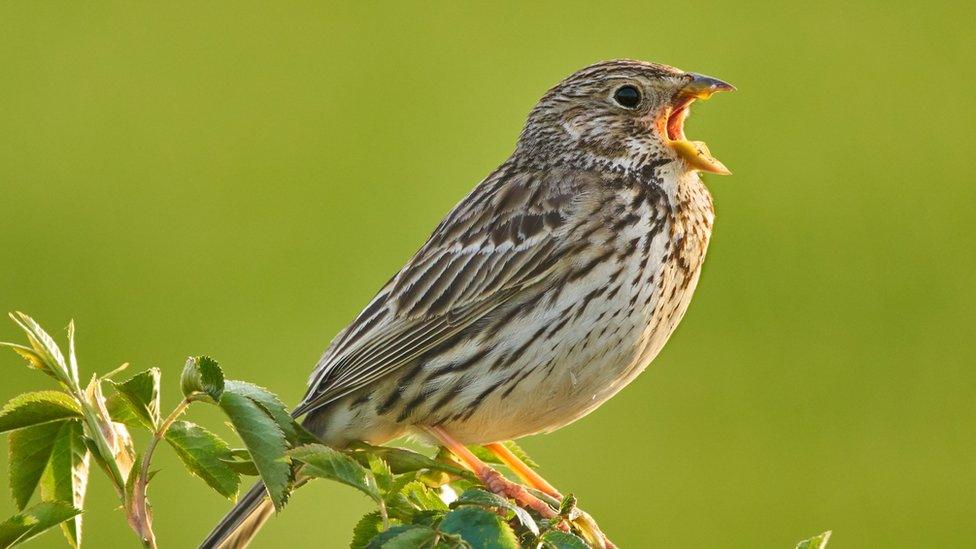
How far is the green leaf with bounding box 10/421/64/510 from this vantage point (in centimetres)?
262

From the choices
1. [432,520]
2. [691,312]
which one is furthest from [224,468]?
[691,312]

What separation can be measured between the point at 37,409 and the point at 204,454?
0.32 m

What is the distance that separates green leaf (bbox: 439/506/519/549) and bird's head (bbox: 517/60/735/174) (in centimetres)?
225

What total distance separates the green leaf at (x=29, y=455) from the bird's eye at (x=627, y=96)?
8.22 feet

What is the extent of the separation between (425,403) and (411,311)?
1.10 feet

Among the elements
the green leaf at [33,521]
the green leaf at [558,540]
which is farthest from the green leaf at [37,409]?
the green leaf at [558,540]

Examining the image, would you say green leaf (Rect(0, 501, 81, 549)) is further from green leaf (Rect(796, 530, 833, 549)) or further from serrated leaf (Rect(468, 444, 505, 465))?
serrated leaf (Rect(468, 444, 505, 465))

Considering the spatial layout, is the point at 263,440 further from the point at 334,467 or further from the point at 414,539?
the point at 414,539

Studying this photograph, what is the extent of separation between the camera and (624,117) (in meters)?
4.57

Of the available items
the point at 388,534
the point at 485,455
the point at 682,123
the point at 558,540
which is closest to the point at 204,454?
the point at 388,534

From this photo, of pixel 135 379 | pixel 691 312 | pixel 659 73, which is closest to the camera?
pixel 135 379

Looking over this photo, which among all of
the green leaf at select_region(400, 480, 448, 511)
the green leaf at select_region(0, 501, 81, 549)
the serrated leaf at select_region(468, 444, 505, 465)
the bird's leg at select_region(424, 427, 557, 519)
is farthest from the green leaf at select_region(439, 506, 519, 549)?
the serrated leaf at select_region(468, 444, 505, 465)

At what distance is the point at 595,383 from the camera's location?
4055 mm

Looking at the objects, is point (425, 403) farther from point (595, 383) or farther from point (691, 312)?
point (691, 312)
